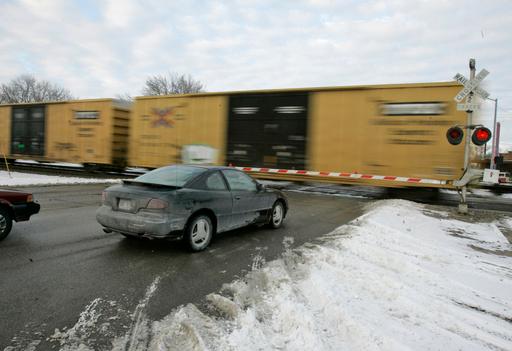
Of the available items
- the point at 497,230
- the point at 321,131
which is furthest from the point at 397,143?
the point at 497,230

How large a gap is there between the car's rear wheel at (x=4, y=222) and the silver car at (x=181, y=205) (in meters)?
1.45

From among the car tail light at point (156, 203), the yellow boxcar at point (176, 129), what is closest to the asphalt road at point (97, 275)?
the car tail light at point (156, 203)

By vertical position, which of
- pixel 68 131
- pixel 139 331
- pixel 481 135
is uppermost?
pixel 68 131

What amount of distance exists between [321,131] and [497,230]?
6.96 metres

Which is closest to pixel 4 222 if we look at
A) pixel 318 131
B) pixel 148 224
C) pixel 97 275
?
pixel 97 275

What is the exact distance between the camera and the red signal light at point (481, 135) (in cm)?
871

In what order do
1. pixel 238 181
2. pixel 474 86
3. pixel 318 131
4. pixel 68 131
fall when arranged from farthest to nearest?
pixel 68 131 → pixel 318 131 → pixel 474 86 → pixel 238 181

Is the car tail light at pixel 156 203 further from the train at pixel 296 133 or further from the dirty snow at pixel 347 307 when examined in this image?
the train at pixel 296 133

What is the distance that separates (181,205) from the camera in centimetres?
512

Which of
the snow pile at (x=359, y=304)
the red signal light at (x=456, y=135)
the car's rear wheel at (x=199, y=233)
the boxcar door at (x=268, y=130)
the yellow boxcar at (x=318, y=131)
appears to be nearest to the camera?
the snow pile at (x=359, y=304)

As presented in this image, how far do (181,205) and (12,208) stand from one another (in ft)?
9.27

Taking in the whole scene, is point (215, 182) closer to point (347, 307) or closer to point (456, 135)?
point (347, 307)

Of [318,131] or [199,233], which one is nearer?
[199,233]

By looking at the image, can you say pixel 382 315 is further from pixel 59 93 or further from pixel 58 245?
pixel 59 93
